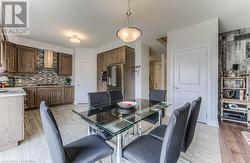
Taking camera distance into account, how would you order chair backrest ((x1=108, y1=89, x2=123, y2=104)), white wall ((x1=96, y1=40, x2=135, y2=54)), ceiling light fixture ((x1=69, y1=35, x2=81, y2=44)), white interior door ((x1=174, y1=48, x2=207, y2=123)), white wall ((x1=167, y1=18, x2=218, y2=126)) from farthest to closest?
white wall ((x1=96, y1=40, x2=135, y2=54)), ceiling light fixture ((x1=69, y1=35, x2=81, y2=44)), white interior door ((x1=174, y1=48, x2=207, y2=123)), white wall ((x1=167, y1=18, x2=218, y2=126)), chair backrest ((x1=108, y1=89, x2=123, y2=104))

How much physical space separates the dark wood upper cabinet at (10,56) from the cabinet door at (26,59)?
14cm

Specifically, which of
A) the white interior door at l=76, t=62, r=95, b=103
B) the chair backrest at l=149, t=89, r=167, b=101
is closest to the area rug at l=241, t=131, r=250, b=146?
the chair backrest at l=149, t=89, r=167, b=101

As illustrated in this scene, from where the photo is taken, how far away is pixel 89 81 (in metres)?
5.96

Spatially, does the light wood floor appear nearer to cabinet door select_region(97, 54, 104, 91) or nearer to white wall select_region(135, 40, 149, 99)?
white wall select_region(135, 40, 149, 99)

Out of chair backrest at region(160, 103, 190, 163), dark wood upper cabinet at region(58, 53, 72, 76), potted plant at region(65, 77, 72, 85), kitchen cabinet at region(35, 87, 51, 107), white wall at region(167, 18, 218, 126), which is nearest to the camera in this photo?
chair backrest at region(160, 103, 190, 163)

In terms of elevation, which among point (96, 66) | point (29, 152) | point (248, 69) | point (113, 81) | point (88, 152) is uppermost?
point (96, 66)

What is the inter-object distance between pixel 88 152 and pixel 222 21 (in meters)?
4.13

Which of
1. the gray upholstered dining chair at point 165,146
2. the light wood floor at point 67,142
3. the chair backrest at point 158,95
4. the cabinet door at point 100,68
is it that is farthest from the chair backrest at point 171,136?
the cabinet door at point 100,68

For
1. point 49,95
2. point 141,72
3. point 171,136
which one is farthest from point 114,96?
point 49,95

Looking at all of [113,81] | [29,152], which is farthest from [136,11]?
[29,152]

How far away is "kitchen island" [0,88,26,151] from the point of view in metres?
1.96

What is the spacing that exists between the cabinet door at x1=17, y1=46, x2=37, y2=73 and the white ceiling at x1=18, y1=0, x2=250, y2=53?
1.02 meters

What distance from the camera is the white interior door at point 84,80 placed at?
5801mm

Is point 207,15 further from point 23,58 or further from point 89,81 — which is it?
point 23,58
